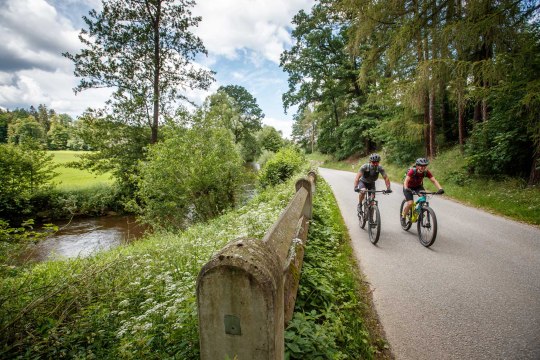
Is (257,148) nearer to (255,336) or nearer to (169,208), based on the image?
(169,208)

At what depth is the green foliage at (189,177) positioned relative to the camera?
33.8 ft

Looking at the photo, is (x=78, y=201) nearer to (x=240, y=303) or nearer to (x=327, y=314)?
(x=327, y=314)

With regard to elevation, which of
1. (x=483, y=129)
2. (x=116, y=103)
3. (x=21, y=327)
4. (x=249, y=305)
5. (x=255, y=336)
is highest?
Result: (x=116, y=103)

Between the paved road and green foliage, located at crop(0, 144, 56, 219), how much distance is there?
56.8ft

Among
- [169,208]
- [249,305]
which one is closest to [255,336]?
[249,305]

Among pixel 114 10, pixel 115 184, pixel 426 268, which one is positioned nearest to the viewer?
pixel 426 268

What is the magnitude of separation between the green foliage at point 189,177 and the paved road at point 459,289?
672 cm

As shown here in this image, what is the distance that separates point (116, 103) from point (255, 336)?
18.0 metres

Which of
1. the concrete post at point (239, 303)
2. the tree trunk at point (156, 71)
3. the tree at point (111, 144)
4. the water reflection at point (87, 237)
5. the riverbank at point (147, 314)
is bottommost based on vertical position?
the water reflection at point (87, 237)

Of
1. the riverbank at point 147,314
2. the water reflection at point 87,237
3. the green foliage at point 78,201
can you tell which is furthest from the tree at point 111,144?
the riverbank at point 147,314

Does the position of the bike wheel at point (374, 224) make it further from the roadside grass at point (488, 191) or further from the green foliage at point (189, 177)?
the green foliage at point (189, 177)

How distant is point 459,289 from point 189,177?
370 inches

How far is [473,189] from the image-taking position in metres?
10.0

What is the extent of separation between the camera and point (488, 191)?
9320mm
